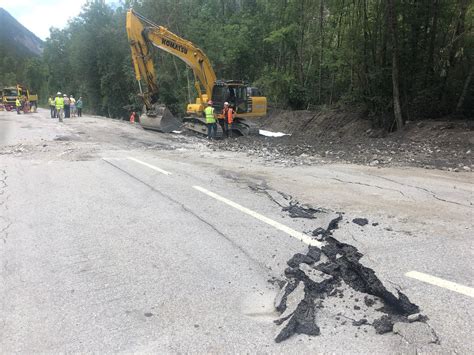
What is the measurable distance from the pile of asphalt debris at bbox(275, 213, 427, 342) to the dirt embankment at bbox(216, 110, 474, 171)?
7.95m

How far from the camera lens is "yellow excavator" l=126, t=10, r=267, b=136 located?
66.5ft

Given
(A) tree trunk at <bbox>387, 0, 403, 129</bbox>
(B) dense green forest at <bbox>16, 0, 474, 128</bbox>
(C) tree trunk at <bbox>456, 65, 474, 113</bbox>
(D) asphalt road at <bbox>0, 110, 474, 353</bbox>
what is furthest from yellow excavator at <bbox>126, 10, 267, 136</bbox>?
(D) asphalt road at <bbox>0, 110, 474, 353</bbox>

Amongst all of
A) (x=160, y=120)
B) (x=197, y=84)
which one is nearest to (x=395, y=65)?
(x=197, y=84)

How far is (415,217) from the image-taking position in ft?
22.1

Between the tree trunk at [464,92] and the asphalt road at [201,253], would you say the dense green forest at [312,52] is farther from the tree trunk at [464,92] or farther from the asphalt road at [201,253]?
the asphalt road at [201,253]

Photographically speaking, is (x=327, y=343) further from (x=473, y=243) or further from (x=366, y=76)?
(x=366, y=76)

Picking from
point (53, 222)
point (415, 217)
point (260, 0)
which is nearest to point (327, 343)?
point (415, 217)

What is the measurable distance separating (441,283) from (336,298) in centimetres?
111

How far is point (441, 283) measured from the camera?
172 inches

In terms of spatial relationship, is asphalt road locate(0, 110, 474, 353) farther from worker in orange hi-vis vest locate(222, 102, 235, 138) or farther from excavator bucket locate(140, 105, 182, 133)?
excavator bucket locate(140, 105, 182, 133)

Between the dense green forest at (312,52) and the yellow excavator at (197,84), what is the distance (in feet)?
17.0

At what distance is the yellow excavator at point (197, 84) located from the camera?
20.3 metres

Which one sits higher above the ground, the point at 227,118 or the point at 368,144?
the point at 227,118

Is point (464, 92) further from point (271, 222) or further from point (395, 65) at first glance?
point (271, 222)
